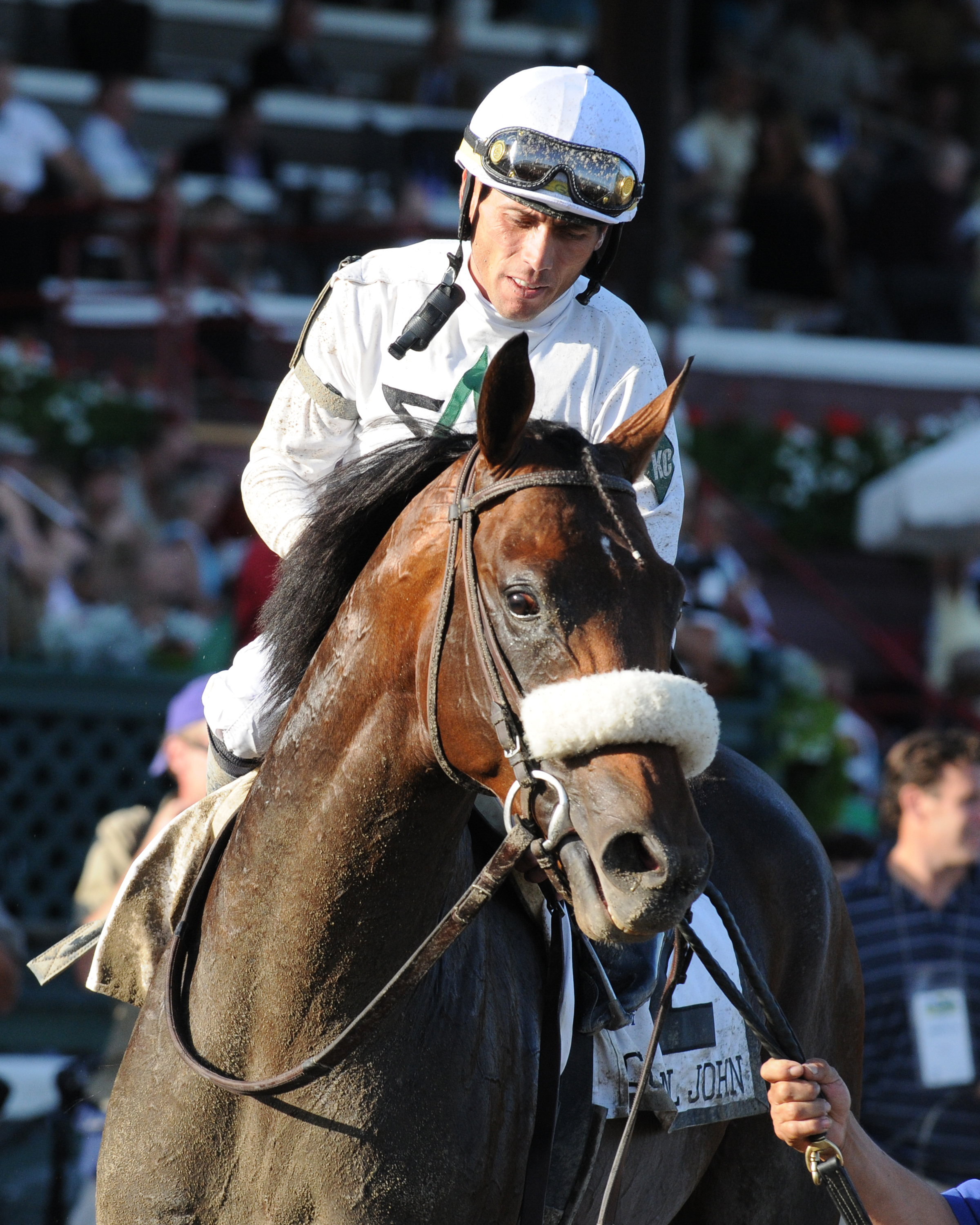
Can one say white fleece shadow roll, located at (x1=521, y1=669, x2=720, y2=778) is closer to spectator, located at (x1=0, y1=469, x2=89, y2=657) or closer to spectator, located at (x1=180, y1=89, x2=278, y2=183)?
spectator, located at (x1=0, y1=469, x2=89, y2=657)

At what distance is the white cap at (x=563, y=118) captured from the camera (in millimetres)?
2848

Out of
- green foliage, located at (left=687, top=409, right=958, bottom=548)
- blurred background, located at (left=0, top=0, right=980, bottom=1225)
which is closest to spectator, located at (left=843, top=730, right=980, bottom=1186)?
blurred background, located at (left=0, top=0, right=980, bottom=1225)

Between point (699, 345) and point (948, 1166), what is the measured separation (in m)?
8.26

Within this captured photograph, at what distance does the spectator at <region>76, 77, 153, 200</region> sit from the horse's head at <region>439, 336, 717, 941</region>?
10069 mm

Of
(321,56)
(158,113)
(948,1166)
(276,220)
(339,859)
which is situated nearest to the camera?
(339,859)

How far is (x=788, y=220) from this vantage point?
12.9 meters

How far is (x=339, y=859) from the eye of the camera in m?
2.54

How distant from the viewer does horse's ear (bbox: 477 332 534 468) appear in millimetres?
2305

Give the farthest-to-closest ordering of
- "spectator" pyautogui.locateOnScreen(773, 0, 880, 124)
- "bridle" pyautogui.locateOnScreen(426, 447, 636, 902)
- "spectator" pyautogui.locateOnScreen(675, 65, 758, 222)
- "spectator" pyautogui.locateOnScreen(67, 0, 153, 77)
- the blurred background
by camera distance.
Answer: "spectator" pyautogui.locateOnScreen(773, 0, 880, 124) < "spectator" pyautogui.locateOnScreen(675, 65, 758, 222) < "spectator" pyautogui.locateOnScreen(67, 0, 153, 77) < the blurred background < "bridle" pyautogui.locateOnScreen(426, 447, 636, 902)

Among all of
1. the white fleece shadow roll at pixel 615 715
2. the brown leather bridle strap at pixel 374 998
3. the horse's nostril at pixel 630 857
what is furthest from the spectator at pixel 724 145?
the horse's nostril at pixel 630 857

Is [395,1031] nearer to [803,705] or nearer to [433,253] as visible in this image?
[433,253]

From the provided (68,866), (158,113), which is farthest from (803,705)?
(158,113)

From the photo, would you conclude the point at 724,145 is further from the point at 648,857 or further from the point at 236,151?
the point at 648,857

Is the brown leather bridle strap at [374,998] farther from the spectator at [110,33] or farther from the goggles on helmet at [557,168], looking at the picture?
the spectator at [110,33]
